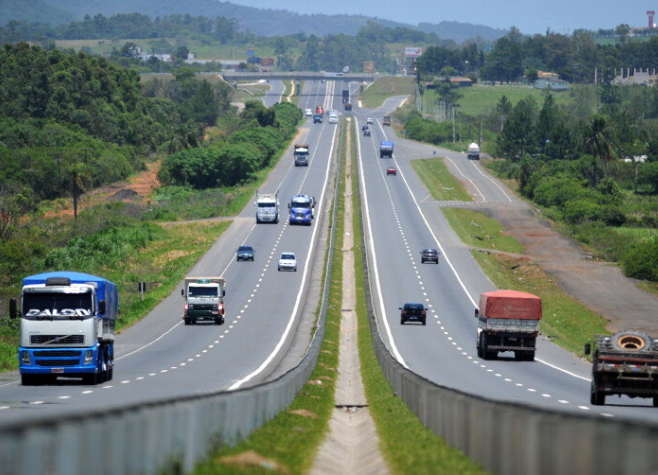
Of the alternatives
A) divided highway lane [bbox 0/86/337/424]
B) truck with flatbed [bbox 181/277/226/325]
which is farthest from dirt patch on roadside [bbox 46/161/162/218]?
truck with flatbed [bbox 181/277/226/325]

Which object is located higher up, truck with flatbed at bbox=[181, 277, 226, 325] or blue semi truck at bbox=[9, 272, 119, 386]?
blue semi truck at bbox=[9, 272, 119, 386]

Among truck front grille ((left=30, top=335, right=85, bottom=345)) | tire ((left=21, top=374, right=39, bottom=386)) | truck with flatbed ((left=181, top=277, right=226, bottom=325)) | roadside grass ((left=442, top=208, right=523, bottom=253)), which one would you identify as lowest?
roadside grass ((left=442, top=208, right=523, bottom=253))

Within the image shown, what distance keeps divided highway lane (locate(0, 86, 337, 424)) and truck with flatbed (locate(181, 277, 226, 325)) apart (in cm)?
71

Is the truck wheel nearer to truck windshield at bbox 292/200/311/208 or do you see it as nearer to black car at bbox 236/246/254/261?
black car at bbox 236/246/254/261

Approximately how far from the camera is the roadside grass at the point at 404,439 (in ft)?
61.1

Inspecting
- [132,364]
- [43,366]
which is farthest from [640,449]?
[132,364]

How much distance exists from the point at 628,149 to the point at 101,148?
292 feet

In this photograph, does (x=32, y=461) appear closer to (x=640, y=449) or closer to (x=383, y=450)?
(x=640, y=449)

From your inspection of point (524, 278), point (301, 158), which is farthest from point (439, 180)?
point (524, 278)

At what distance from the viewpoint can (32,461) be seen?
11273mm

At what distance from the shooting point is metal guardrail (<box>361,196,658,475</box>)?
12742 millimetres

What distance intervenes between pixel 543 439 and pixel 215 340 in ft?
150

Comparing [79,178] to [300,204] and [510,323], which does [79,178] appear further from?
[510,323]

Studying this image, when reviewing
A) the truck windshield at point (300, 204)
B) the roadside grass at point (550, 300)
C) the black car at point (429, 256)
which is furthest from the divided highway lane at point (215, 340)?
the roadside grass at point (550, 300)
